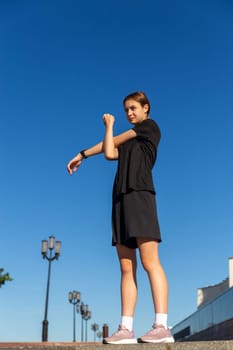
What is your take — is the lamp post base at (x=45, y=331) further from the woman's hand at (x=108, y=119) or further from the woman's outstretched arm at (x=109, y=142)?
the woman's hand at (x=108, y=119)

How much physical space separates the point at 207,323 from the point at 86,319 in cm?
1267

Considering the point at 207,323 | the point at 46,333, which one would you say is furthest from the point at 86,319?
the point at 46,333

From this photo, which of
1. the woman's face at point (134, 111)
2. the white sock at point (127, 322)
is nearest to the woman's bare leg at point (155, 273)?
the white sock at point (127, 322)

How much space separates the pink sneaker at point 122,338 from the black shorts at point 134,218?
2.16 ft

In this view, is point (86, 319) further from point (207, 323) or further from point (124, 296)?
point (124, 296)

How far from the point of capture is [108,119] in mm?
3965

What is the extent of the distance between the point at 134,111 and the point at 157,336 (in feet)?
6.35

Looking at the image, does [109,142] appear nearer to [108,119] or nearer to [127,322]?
[108,119]

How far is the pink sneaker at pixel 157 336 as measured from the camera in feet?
10.8

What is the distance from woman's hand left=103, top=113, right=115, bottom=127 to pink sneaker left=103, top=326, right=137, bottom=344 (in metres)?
1.69

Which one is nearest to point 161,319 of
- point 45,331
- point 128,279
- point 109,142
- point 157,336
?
point 157,336

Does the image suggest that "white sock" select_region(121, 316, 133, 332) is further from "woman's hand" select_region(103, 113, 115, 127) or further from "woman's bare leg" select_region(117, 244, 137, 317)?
"woman's hand" select_region(103, 113, 115, 127)

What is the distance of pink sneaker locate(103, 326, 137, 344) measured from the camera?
336 centimetres

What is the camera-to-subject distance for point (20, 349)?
300 cm
